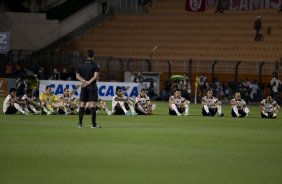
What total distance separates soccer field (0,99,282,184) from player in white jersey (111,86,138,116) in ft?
18.4

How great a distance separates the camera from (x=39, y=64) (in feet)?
185

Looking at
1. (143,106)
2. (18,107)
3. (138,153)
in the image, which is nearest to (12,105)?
(18,107)

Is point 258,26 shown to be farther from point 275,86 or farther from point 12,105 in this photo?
point 12,105

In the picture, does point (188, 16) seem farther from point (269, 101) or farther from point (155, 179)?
point (155, 179)

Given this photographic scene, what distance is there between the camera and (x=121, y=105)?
3388 centimetres

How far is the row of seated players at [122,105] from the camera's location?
32469 millimetres

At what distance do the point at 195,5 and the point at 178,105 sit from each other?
24.7 metres

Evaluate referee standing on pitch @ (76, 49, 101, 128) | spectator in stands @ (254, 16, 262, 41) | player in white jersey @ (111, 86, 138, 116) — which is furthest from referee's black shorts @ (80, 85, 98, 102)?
spectator in stands @ (254, 16, 262, 41)

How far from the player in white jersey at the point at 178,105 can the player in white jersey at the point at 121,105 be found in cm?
156

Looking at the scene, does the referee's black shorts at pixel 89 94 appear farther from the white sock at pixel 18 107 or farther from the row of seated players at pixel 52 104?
the white sock at pixel 18 107

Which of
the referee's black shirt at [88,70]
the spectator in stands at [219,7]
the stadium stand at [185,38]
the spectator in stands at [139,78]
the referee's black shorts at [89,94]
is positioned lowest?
the spectator in stands at [139,78]

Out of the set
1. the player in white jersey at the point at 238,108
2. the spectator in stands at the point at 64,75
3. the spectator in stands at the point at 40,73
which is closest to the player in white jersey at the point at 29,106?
the player in white jersey at the point at 238,108

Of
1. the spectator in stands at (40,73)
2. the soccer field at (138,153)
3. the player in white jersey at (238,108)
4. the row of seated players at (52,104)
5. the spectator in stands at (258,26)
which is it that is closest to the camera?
the soccer field at (138,153)

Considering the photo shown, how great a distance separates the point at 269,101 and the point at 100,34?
2946 centimetres
